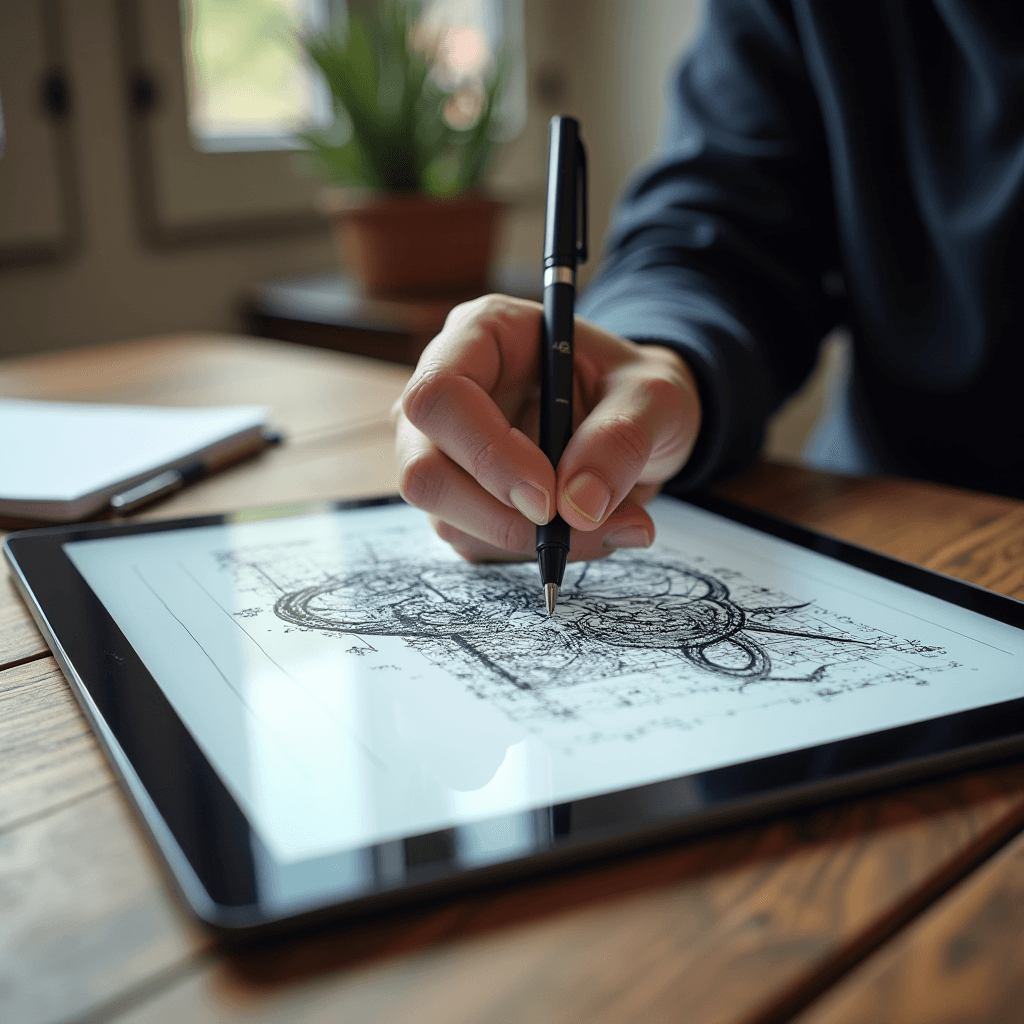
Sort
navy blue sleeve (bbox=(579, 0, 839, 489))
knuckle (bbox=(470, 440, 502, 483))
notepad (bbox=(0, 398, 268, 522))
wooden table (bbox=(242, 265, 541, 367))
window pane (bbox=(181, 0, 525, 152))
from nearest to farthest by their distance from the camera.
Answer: knuckle (bbox=(470, 440, 502, 483))
notepad (bbox=(0, 398, 268, 522))
navy blue sleeve (bbox=(579, 0, 839, 489))
wooden table (bbox=(242, 265, 541, 367))
window pane (bbox=(181, 0, 525, 152))

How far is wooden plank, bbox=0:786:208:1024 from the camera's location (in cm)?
21

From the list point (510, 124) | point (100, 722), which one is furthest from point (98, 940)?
point (510, 124)

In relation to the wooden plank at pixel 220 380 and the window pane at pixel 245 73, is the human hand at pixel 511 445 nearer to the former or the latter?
the wooden plank at pixel 220 380

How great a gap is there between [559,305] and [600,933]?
32 centimetres

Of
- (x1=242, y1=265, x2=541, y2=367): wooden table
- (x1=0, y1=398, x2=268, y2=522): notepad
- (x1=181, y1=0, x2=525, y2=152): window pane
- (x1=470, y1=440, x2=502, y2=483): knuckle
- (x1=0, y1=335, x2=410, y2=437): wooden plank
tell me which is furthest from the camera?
(x1=181, y1=0, x2=525, y2=152): window pane

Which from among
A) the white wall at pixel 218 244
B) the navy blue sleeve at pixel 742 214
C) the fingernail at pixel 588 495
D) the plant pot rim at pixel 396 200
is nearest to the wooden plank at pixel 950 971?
the fingernail at pixel 588 495

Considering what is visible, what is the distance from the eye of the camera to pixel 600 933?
22 centimetres

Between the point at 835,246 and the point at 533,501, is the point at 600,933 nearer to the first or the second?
the point at 533,501

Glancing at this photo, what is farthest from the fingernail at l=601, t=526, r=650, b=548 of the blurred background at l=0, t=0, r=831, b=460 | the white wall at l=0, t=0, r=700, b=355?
the white wall at l=0, t=0, r=700, b=355

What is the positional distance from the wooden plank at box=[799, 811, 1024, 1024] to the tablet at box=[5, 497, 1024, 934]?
4 centimetres

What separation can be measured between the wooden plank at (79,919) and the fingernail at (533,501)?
198 mm

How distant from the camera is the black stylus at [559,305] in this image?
1.33 feet

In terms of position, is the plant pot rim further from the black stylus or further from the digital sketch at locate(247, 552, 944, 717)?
the digital sketch at locate(247, 552, 944, 717)

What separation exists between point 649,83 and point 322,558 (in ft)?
6.61
